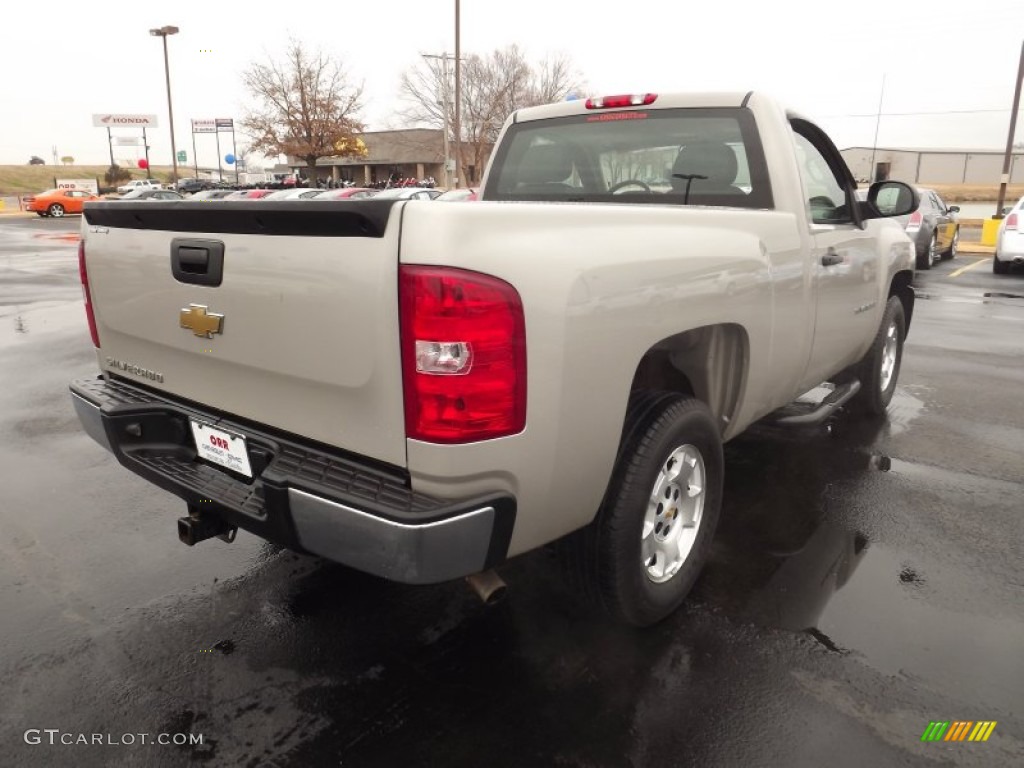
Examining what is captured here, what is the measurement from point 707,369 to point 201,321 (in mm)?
1839

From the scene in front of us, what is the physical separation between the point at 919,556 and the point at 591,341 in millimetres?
→ 2237

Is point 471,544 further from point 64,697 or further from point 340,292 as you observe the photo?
point 64,697

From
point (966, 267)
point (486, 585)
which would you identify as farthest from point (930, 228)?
point (486, 585)

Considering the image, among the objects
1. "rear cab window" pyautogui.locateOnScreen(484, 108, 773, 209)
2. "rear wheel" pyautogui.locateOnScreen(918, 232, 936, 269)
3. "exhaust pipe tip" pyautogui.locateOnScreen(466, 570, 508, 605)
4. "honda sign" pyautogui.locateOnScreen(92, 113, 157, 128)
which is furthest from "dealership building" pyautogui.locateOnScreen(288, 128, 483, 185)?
"exhaust pipe tip" pyautogui.locateOnScreen(466, 570, 508, 605)

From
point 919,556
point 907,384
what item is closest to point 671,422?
point 919,556

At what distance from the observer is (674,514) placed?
2.80 meters

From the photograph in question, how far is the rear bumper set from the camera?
6.18ft

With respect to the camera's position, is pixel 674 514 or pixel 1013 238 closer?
pixel 674 514

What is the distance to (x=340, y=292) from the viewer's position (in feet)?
6.43

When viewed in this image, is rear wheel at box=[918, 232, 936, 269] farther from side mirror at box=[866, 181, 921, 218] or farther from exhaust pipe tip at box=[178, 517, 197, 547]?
exhaust pipe tip at box=[178, 517, 197, 547]

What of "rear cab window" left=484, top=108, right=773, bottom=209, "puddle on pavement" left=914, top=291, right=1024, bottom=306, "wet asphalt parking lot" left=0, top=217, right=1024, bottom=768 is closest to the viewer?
"wet asphalt parking lot" left=0, top=217, right=1024, bottom=768

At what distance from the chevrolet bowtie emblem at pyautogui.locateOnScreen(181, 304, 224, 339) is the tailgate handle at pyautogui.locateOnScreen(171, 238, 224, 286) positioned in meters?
0.09

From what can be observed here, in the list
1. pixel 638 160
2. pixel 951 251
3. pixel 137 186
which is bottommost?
pixel 951 251

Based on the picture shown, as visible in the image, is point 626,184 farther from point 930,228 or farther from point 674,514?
point 930,228
